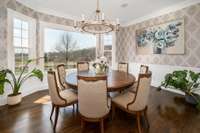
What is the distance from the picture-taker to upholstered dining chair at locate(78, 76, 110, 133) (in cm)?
Answer: 175

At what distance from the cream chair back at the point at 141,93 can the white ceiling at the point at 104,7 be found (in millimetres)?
2974

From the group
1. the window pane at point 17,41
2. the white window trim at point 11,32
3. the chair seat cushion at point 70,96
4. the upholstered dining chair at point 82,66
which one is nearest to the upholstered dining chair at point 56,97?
the chair seat cushion at point 70,96

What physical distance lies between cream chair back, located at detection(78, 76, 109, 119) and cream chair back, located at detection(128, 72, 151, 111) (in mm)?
464

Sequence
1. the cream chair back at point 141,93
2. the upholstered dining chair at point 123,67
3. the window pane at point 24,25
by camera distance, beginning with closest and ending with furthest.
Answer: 1. the cream chair back at point 141,93
2. the window pane at point 24,25
3. the upholstered dining chair at point 123,67

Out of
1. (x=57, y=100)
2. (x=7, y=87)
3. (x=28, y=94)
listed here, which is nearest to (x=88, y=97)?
(x=57, y=100)

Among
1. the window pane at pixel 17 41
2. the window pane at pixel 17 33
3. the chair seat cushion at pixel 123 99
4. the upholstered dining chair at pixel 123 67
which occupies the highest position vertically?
the window pane at pixel 17 33

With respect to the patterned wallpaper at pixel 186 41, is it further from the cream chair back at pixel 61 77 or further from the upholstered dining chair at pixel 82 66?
the cream chair back at pixel 61 77

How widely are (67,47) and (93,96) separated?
12.6ft

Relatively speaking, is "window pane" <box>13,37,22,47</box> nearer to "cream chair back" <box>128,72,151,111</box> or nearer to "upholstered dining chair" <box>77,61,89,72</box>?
"upholstered dining chair" <box>77,61,89,72</box>

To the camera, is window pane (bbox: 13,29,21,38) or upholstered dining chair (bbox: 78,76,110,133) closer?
upholstered dining chair (bbox: 78,76,110,133)

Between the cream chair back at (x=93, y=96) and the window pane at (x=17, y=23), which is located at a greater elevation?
the window pane at (x=17, y=23)

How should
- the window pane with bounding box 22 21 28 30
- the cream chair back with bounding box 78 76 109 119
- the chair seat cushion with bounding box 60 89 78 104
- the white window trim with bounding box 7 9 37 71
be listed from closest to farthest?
1. the cream chair back with bounding box 78 76 109 119
2. the chair seat cushion with bounding box 60 89 78 104
3. the white window trim with bounding box 7 9 37 71
4. the window pane with bounding box 22 21 28 30

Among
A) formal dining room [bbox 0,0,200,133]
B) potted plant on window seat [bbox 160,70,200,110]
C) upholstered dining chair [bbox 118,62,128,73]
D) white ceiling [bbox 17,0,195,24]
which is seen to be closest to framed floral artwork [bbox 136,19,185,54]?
formal dining room [bbox 0,0,200,133]

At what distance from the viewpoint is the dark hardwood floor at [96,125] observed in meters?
2.14
